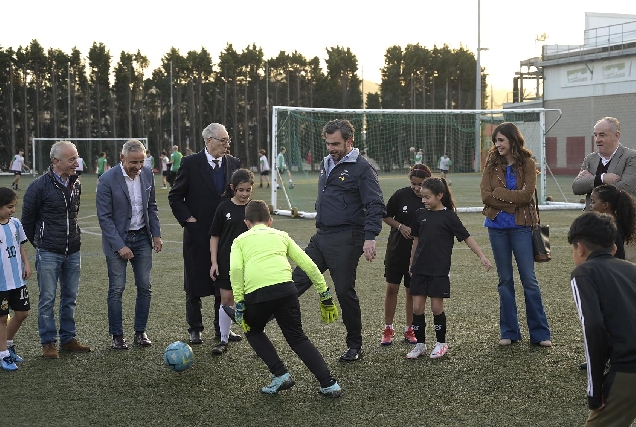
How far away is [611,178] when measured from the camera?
6535 millimetres

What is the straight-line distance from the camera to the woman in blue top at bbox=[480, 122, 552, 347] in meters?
7.09

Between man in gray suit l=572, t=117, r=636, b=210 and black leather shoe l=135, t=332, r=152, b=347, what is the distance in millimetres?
4097

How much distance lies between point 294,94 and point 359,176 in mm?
74777

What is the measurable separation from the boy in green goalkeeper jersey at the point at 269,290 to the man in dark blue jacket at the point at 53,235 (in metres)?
2.22

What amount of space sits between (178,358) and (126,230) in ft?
5.03

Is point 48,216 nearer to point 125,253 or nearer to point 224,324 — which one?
point 125,253

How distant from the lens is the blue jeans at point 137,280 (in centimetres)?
729

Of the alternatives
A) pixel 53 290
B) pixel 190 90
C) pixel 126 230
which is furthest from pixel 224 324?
pixel 190 90

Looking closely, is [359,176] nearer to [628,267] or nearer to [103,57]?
[628,267]

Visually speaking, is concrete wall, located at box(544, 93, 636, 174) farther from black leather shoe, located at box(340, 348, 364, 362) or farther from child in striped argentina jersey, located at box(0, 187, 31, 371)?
child in striped argentina jersey, located at box(0, 187, 31, 371)

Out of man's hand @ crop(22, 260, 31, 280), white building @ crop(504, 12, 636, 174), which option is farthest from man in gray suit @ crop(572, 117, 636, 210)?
white building @ crop(504, 12, 636, 174)

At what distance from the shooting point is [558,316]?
8273mm

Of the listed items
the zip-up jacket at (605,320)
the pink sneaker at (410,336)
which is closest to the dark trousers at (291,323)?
Answer: the pink sneaker at (410,336)

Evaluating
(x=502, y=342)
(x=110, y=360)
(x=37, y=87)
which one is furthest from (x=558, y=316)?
(x=37, y=87)
